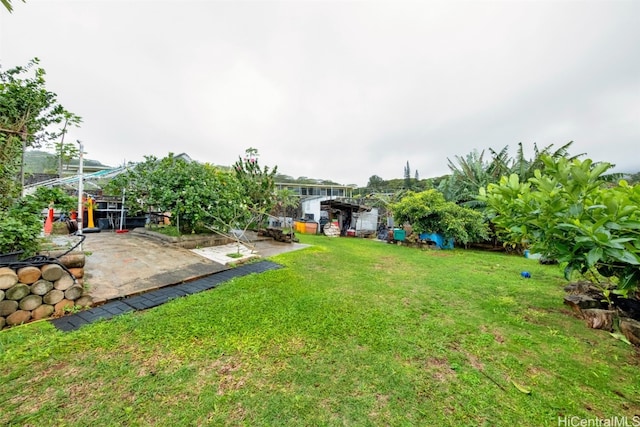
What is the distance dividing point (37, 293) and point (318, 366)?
153 inches

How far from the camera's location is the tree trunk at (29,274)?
2.98 m

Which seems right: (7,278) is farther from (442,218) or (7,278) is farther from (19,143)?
(442,218)

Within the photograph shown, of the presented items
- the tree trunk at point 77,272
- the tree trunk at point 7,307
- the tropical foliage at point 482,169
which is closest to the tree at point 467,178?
the tropical foliage at point 482,169

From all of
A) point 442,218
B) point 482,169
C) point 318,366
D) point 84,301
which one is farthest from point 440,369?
point 482,169

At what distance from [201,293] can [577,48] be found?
507 inches

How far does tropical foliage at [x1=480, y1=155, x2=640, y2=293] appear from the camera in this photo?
2.10 meters

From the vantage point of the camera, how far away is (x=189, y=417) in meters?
1.76

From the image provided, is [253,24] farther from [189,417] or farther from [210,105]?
[189,417]

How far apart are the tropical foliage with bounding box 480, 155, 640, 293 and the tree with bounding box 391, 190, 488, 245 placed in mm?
8068

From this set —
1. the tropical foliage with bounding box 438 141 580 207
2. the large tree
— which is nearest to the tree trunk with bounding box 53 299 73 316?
the large tree

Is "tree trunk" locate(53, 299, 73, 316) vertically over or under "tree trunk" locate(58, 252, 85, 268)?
under

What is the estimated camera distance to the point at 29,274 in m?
3.04

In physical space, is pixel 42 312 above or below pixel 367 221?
below

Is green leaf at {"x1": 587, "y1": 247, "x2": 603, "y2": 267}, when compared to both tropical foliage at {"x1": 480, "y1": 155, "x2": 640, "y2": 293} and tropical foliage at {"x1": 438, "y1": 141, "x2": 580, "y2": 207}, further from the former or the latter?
tropical foliage at {"x1": 438, "y1": 141, "x2": 580, "y2": 207}
